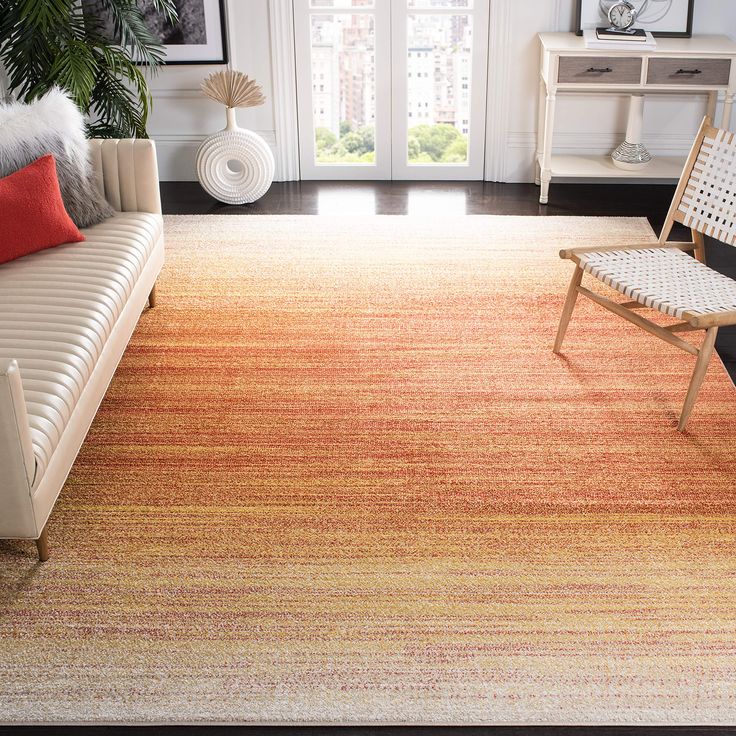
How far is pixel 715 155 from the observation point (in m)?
3.48

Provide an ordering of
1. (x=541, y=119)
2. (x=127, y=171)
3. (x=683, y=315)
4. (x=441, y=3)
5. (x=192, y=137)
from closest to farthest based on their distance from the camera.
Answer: (x=683, y=315) → (x=127, y=171) → (x=441, y=3) → (x=541, y=119) → (x=192, y=137)

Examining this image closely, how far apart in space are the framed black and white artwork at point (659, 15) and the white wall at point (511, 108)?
12 centimetres

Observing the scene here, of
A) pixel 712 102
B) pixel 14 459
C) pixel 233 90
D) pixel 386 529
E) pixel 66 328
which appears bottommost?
pixel 386 529

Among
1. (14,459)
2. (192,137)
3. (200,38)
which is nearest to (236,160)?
(192,137)

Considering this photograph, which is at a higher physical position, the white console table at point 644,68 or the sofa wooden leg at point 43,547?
the white console table at point 644,68

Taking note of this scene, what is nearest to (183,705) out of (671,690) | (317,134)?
(671,690)

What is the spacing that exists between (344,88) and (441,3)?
28.8 inches

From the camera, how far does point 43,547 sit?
2.46 metres

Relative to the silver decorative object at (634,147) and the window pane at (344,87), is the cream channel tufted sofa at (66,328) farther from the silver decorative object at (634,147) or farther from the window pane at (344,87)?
the silver decorative object at (634,147)

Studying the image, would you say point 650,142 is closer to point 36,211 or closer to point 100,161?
point 100,161

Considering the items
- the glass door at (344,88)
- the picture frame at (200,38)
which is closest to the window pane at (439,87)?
the glass door at (344,88)

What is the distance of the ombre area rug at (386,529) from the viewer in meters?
2.09

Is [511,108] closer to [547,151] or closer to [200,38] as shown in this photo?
[547,151]

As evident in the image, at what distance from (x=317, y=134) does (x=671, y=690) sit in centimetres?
431
